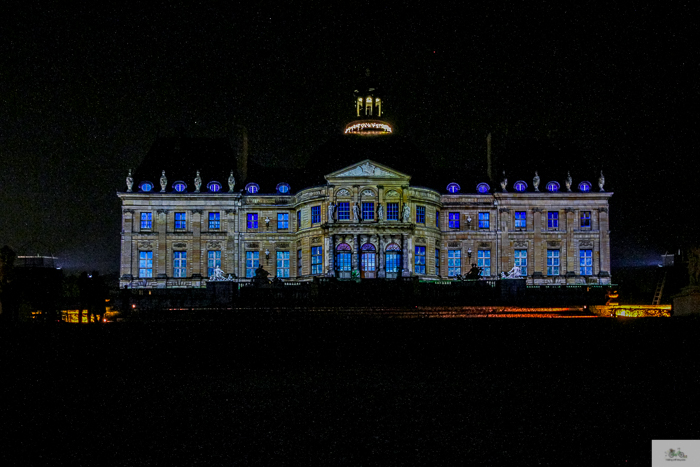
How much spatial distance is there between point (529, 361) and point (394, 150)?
1998 inches

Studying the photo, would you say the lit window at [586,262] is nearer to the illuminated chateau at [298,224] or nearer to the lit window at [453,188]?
the illuminated chateau at [298,224]

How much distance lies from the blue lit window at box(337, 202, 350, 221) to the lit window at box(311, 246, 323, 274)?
10.1 feet

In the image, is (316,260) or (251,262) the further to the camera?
(251,262)

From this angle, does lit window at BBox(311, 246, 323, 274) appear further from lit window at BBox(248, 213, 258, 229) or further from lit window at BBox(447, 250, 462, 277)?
lit window at BBox(447, 250, 462, 277)

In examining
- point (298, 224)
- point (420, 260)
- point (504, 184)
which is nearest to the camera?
point (420, 260)

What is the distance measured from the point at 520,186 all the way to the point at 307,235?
1831cm

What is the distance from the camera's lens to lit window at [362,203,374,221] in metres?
56.4

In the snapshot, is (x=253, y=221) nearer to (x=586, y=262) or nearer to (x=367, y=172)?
(x=367, y=172)

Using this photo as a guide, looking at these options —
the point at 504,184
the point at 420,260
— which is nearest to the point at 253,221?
the point at 420,260

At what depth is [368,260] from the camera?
56250mm

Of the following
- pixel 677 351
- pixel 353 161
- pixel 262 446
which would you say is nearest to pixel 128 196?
pixel 353 161

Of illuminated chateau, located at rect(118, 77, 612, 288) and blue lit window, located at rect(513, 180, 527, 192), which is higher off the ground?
blue lit window, located at rect(513, 180, 527, 192)

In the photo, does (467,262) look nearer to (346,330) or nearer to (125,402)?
(346,330)

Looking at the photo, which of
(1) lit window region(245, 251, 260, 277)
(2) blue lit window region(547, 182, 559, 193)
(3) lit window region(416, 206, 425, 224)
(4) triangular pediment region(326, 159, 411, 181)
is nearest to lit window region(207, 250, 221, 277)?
(1) lit window region(245, 251, 260, 277)
